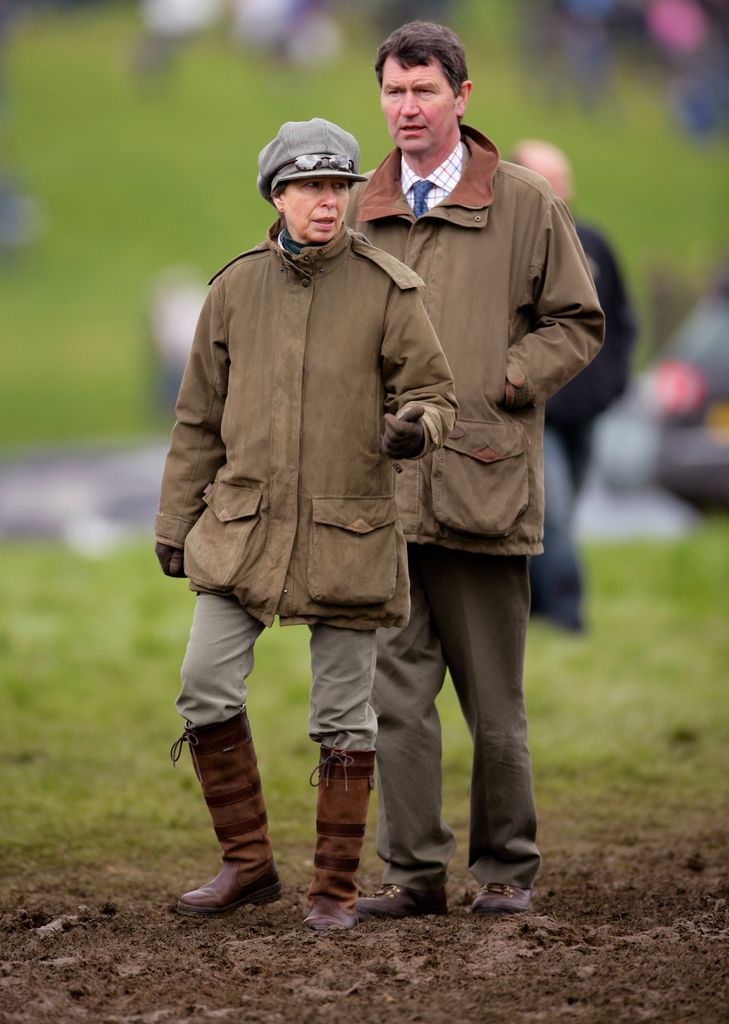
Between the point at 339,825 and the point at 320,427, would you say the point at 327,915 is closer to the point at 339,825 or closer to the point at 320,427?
the point at 339,825

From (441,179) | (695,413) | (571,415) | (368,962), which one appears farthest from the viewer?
(695,413)

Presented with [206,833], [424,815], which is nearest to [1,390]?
[206,833]

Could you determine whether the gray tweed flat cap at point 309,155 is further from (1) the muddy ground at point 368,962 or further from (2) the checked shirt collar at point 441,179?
(1) the muddy ground at point 368,962

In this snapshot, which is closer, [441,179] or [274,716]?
[441,179]

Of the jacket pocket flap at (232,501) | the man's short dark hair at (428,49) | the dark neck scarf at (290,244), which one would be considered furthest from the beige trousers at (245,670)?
the man's short dark hair at (428,49)

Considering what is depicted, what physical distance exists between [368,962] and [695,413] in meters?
8.51

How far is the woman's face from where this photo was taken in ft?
14.9

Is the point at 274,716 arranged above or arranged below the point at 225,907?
above

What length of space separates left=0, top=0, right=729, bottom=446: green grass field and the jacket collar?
1225cm

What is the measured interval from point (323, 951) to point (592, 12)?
1638 centimetres

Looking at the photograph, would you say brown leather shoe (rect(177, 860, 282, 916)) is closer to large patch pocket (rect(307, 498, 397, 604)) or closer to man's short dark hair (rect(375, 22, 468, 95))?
large patch pocket (rect(307, 498, 397, 604))

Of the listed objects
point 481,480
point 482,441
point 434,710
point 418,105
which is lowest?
point 434,710

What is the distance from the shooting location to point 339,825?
4.77 meters

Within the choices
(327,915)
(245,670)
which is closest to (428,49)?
(245,670)
